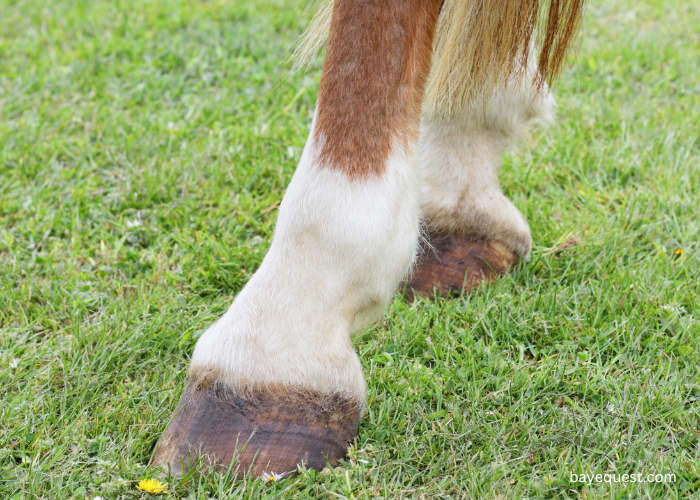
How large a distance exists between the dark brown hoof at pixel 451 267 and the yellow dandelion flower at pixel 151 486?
1004 mm

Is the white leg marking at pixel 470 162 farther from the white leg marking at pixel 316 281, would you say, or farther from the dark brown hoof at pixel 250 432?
the dark brown hoof at pixel 250 432

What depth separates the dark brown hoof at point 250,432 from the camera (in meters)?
1.48

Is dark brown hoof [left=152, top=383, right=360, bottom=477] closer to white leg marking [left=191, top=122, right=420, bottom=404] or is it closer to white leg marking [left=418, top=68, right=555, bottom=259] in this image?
white leg marking [left=191, top=122, right=420, bottom=404]

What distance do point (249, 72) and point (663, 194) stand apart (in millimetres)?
2208

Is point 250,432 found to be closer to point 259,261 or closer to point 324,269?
point 324,269

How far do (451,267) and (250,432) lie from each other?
977 mm

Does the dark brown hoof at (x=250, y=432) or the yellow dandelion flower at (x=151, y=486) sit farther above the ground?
the dark brown hoof at (x=250, y=432)

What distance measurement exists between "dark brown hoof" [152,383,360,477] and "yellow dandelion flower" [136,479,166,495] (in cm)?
4

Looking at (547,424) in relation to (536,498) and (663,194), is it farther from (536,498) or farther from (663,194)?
(663,194)

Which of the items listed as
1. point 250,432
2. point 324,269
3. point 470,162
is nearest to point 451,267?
point 470,162

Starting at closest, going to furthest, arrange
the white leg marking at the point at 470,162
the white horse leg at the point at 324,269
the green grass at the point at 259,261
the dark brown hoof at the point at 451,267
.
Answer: the white horse leg at the point at 324,269 → the green grass at the point at 259,261 → the white leg marking at the point at 470,162 → the dark brown hoof at the point at 451,267

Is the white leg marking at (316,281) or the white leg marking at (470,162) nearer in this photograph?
the white leg marking at (316,281)

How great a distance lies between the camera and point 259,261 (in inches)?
92.9

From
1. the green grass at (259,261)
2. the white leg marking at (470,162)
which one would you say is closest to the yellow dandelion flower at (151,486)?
the green grass at (259,261)
